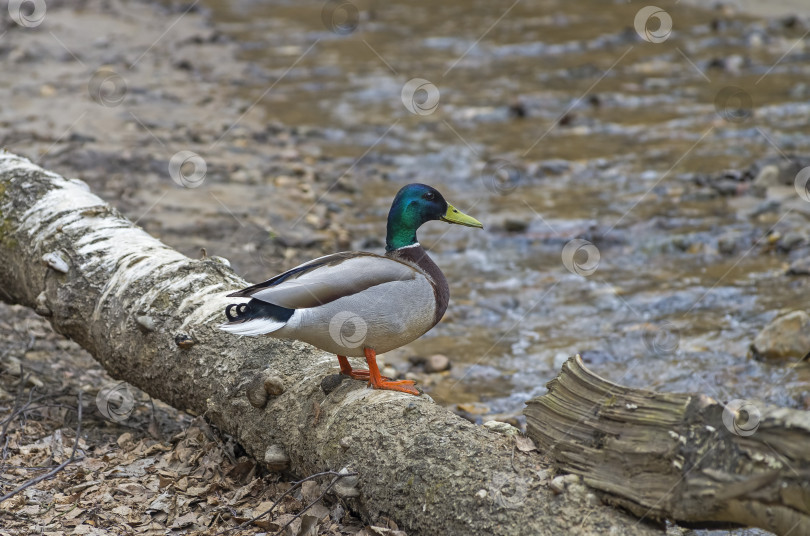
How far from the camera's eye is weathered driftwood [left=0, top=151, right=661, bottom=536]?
9.01 ft

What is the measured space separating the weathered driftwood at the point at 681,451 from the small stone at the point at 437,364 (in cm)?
227

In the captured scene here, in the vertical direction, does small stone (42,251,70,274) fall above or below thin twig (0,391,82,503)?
above

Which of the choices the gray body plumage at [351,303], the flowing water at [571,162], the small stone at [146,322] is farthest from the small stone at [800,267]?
the small stone at [146,322]

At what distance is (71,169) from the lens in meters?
7.46

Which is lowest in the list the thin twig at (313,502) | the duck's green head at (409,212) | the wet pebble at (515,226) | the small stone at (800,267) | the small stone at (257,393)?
the thin twig at (313,502)

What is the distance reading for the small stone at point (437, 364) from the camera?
5141mm

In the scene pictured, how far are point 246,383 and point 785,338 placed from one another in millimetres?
3175

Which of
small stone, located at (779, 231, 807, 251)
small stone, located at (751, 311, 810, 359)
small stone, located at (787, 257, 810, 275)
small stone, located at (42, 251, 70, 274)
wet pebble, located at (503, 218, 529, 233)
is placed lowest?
small stone, located at (42, 251, 70, 274)

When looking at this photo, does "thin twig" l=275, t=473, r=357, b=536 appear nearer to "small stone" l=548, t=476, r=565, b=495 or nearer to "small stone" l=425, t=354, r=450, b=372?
"small stone" l=548, t=476, r=565, b=495

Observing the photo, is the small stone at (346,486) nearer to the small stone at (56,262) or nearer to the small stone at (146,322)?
the small stone at (146,322)

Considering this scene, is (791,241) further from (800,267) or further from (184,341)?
(184,341)

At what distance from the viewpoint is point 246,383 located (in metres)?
3.54

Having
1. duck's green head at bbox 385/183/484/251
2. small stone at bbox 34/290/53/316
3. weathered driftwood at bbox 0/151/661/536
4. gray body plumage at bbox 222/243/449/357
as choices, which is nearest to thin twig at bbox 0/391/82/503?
weathered driftwood at bbox 0/151/661/536

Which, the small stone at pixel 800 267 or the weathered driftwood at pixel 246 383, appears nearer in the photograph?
the weathered driftwood at pixel 246 383
